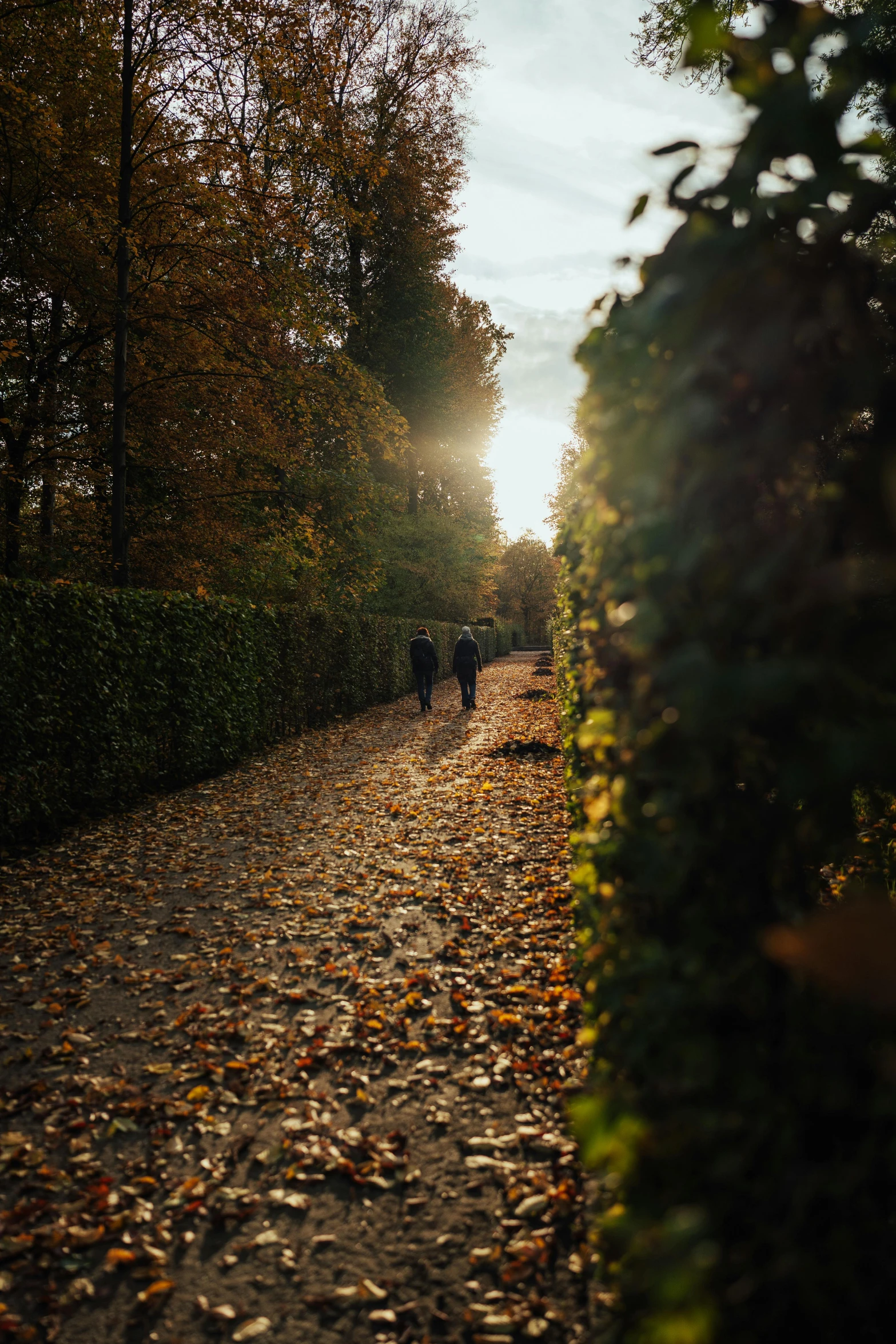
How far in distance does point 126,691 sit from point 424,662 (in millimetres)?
8998

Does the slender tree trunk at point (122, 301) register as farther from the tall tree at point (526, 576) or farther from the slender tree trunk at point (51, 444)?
the tall tree at point (526, 576)

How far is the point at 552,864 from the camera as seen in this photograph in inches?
257

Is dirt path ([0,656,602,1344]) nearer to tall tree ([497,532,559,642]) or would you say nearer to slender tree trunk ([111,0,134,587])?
slender tree trunk ([111,0,134,587])

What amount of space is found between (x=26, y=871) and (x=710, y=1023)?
23.0 feet

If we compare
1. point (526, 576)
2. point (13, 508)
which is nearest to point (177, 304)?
point (13, 508)

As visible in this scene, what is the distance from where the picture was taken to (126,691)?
868cm

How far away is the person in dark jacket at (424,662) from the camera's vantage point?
16.7m

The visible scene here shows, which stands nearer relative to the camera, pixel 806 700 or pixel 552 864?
pixel 806 700

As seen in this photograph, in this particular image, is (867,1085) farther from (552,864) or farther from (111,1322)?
(552,864)

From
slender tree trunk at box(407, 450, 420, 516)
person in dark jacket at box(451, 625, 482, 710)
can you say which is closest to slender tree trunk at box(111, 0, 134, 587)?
person in dark jacket at box(451, 625, 482, 710)

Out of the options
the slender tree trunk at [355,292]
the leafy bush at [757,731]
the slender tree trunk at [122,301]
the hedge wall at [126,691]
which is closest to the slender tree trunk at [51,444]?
the slender tree trunk at [122,301]

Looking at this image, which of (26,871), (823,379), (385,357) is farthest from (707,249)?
(385,357)

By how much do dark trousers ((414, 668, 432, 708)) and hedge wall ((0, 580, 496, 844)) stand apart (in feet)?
11.5

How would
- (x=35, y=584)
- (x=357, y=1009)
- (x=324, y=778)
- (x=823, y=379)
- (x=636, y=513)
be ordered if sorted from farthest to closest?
1. (x=324, y=778)
2. (x=35, y=584)
3. (x=357, y=1009)
4. (x=636, y=513)
5. (x=823, y=379)
